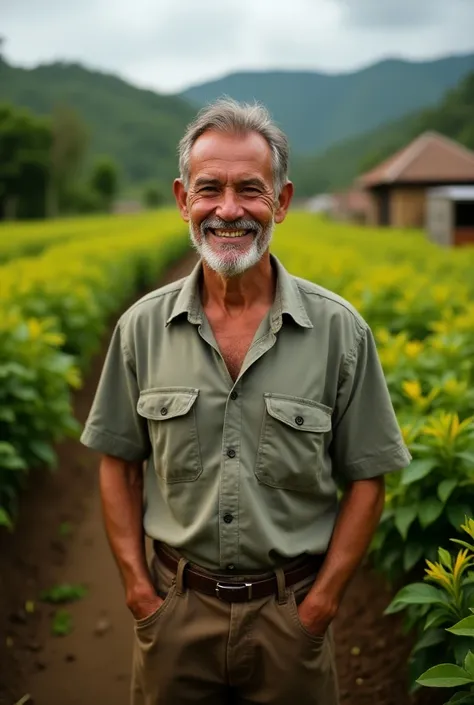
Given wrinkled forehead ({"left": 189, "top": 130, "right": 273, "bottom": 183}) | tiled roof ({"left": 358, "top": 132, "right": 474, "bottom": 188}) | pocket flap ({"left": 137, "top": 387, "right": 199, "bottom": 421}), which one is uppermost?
wrinkled forehead ({"left": 189, "top": 130, "right": 273, "bottom": 183})

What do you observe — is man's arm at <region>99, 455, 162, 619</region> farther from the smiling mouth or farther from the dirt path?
the dirt path

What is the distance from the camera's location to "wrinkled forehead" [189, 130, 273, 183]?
89.7 inches

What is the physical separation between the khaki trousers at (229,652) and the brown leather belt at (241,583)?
0.07ft

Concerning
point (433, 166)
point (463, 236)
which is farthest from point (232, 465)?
point (433, 166)

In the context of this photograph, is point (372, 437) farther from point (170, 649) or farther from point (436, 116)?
point (436, 116)

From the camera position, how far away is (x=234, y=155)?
7.47 feet

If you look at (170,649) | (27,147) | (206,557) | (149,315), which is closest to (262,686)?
(170,649)

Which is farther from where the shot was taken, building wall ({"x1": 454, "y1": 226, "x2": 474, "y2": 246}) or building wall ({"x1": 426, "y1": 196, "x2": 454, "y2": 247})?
building wall ({"x1": 426, "y1": 196, "x2": 454, "y2": 247})

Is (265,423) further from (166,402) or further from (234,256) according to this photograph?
(234,256)

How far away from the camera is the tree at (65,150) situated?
2940 inches

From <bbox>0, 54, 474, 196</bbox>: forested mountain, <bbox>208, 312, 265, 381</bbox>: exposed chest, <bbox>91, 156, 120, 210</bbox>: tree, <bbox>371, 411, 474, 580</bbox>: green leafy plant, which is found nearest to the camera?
<bbox>208, 312, 265, 381</bbox>: exposed chest

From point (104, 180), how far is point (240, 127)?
8908 cm

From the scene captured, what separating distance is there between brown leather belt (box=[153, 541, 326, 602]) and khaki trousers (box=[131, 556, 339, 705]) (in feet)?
0.07

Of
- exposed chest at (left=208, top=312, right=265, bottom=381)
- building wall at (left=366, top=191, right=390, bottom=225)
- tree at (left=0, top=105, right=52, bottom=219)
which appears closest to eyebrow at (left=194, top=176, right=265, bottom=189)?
exposed chest at (left=208, top=312, right=265, bottom=381)
